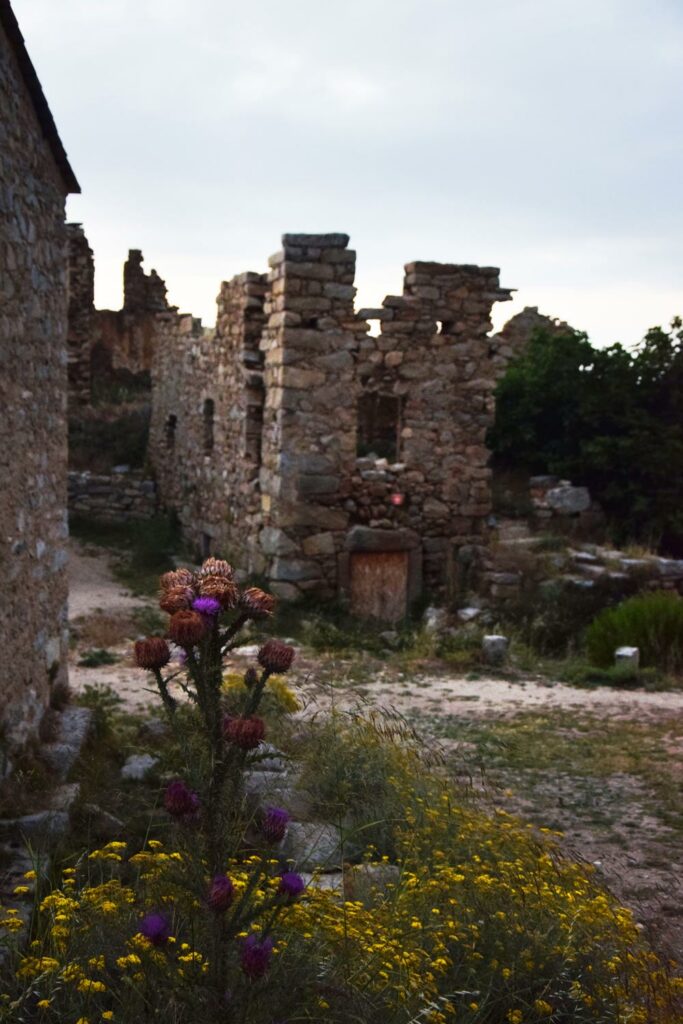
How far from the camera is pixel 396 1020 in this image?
355cm

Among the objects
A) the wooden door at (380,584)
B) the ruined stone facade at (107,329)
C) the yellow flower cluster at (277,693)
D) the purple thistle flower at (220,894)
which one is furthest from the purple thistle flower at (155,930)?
the ruined stone facade at (107,329)

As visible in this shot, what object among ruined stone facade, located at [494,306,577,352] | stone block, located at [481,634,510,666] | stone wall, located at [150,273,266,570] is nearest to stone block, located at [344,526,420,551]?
stone wall, located at [150,273,266,570]

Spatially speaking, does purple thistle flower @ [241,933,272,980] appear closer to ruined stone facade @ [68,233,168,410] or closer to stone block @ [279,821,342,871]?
stone block @ [279,821,342,871]

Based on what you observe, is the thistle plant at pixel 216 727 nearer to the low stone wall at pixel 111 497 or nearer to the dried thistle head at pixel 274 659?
the dried thistle head at pixel 274 659

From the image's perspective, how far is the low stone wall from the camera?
59.8 feet

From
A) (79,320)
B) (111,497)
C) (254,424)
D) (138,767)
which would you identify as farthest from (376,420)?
(138,767)

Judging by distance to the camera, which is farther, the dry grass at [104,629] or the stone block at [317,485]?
the stone block at [317,485]

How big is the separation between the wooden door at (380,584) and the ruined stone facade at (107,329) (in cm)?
826

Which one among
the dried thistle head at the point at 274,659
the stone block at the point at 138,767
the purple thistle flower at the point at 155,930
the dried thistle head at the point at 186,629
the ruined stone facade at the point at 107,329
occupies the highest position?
the ruined stone facade at the point at 107,329

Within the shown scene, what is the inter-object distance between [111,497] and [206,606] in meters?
15.6

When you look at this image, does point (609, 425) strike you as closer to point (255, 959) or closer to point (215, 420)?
point (215, 420)

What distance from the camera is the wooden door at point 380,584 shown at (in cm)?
1388

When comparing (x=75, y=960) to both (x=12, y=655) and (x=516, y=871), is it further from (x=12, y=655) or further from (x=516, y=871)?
(x=12, y=655)

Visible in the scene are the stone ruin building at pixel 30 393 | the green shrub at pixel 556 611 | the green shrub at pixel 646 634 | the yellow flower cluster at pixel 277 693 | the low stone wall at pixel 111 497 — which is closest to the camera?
the stone ruin building at pixel 30 393
